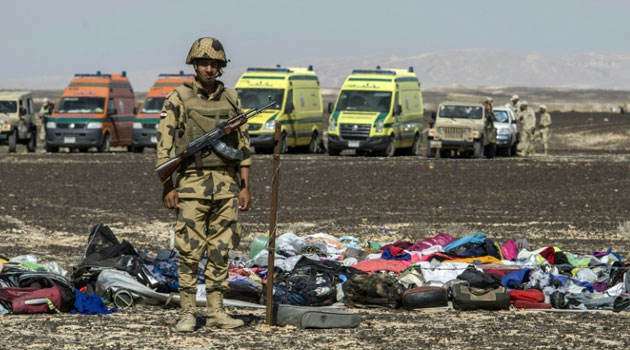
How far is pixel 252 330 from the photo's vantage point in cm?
927

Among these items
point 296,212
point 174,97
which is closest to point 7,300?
point 174,97

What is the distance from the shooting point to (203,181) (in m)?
9.09

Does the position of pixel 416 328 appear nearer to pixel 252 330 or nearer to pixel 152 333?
pixel 252 330

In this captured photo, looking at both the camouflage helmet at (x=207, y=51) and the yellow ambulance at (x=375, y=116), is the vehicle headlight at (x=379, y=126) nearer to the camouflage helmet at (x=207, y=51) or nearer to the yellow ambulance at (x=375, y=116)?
the yellow ambulance at (x=375, y=116)

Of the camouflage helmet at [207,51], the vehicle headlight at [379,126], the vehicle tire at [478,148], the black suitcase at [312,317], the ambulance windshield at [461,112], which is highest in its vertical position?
the camouflage helmet at [207,51]

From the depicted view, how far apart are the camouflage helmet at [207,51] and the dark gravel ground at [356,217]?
1951 millimetres

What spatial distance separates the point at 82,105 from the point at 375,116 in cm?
925

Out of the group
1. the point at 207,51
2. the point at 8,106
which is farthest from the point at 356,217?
the point at 8,106

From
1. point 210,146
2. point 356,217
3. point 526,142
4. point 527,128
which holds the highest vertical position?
point 210,146

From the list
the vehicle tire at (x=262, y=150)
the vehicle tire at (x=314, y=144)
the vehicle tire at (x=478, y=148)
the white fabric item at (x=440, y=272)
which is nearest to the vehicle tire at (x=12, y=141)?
the vehicle tire at (x=262, y=150)

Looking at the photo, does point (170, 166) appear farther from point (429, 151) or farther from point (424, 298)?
point (429, 151)

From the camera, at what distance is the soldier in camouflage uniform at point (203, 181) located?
9055mm

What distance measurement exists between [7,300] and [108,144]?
29.2 meters

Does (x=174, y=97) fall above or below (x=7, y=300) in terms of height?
above
